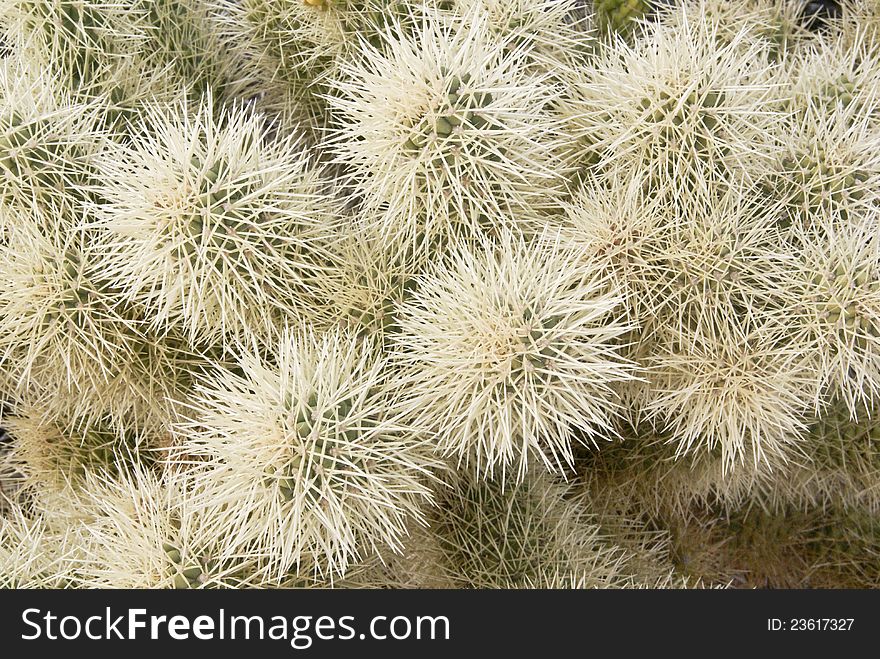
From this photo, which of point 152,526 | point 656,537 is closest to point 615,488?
point 656,537

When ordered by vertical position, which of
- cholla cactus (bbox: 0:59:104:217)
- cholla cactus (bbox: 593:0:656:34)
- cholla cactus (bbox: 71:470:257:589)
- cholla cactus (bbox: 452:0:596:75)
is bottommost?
cholla cactus (bbox: 71:470:257:589)

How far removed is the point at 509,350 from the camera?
1445 mm

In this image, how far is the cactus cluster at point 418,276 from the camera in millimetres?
1513

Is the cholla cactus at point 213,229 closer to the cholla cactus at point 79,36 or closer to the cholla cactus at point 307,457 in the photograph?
the cholla cactus at point 307,457

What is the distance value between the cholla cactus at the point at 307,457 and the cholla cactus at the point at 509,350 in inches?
3.7

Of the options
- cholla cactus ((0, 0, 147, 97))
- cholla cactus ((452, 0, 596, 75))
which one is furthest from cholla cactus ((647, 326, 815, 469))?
cholla cactus ((0, 0, 147, 97))

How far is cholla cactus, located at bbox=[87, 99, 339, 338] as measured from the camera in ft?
5.04

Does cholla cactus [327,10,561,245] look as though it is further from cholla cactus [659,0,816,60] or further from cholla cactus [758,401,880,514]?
cholla cactus [758,401,880,514]

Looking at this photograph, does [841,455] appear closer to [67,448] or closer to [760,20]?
[760,20]

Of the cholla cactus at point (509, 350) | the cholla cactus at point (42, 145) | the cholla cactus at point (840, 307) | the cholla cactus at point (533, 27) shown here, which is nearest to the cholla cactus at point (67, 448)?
the cholla cactus at point (42, 145)

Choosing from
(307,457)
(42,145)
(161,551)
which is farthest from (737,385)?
(42,145)

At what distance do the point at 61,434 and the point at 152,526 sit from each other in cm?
79

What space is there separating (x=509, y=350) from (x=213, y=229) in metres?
0.60
